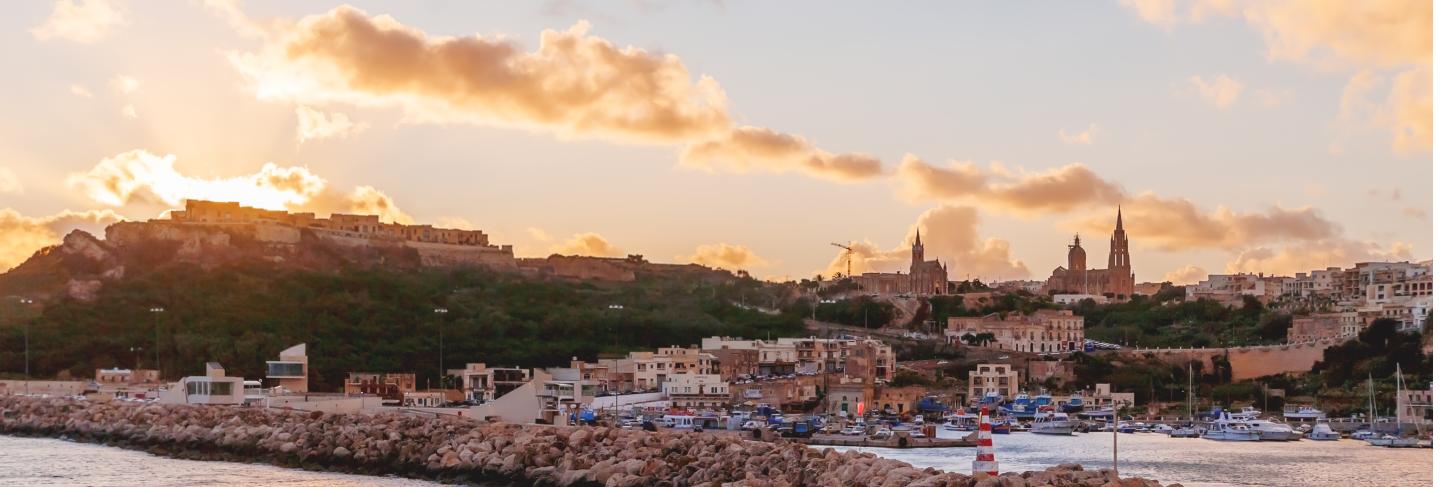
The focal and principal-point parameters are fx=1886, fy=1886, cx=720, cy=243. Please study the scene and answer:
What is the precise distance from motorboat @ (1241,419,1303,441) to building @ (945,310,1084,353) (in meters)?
23.3

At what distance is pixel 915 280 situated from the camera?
101 m

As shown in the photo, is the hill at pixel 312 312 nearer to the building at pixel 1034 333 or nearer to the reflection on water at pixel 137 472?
the building at pixel 1034 333

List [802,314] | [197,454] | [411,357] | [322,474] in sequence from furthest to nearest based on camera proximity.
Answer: [802,314] < [411,357] < [197,454] < [322,474]

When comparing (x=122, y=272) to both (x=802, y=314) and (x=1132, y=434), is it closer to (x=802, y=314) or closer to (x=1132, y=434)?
(x=802, y=314)

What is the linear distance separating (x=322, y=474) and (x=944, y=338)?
48922 mm

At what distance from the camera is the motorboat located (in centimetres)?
4272

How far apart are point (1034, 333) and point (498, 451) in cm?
4743

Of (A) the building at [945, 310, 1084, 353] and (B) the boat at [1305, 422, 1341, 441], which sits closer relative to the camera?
(B) the boat at [1305, 422, 1341, 441]

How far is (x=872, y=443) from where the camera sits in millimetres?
37281

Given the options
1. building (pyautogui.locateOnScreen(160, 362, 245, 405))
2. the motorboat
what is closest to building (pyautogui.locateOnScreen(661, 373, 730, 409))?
the motorboat

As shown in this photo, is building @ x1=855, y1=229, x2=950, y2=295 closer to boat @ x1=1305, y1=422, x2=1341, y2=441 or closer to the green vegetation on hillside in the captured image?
the green vegetation on hillside

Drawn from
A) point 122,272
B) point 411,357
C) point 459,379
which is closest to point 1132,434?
point 459,379

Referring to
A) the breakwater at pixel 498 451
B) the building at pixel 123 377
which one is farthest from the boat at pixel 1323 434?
the building at pixel 123 377

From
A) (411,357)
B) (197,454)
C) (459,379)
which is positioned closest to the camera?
(197,454)
